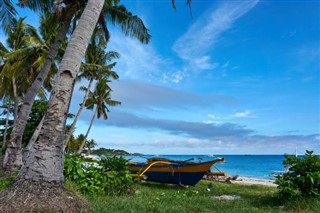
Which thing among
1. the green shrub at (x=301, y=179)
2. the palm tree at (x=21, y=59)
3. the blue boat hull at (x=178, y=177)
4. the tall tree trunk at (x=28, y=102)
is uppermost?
the palm tree at (x=21, y=59)

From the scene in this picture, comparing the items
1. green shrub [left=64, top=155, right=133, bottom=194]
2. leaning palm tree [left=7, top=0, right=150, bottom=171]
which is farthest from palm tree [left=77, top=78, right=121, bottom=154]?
green shrub [left=64, top=155, right=133, bottom=194]

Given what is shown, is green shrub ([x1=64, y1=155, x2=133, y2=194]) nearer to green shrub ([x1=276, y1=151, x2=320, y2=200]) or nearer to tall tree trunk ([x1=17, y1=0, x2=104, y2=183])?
tall tree trunk ([x1=17, y1=0, x2=104, y2=183])

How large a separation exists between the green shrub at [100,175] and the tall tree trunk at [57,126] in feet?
5.93

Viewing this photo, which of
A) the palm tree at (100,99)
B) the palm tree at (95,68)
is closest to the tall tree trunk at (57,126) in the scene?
the palm tree at (95,68)

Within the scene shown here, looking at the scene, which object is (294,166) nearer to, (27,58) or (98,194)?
(98,194)

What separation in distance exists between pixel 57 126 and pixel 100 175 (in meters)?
2.63

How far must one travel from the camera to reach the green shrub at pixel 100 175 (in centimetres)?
A: 561

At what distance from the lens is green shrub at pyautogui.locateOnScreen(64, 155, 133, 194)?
18.4ft

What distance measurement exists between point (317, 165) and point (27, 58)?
14.0m

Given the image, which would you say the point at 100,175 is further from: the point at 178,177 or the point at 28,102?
the point at 28,102

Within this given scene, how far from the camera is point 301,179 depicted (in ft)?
18.7

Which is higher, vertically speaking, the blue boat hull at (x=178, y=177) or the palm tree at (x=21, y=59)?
the palm tree at (x=21, y=59)

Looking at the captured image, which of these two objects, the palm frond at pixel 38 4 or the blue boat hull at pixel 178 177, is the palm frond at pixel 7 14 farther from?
the blue boat hull at pixel 178 177

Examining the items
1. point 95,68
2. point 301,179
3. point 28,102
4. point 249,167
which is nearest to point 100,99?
point 95,68
